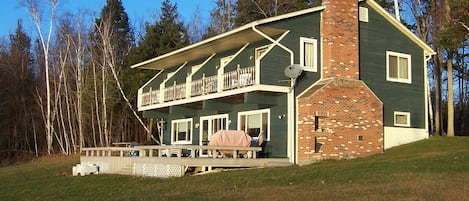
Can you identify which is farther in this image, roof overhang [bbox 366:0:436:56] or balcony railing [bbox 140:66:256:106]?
roof overhang [bbox 366:0:436:56]

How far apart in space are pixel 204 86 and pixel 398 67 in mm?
8942


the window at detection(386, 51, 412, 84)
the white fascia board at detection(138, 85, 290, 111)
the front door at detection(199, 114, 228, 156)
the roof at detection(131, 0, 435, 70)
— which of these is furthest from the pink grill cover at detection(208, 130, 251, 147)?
the window at detection(386, 51, 412, 84)

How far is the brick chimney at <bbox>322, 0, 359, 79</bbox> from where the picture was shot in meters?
24.0

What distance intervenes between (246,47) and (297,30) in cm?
319

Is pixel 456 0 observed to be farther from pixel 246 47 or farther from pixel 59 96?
pixel 59 96

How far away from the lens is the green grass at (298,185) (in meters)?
12.6

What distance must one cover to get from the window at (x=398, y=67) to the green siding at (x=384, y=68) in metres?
0.19

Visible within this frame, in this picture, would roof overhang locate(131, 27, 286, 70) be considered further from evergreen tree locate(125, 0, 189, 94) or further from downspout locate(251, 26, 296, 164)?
evergreen tree locate(125, 0, 189, 94)

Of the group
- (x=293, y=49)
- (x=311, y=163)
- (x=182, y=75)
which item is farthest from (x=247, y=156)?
(x=182, y=75)

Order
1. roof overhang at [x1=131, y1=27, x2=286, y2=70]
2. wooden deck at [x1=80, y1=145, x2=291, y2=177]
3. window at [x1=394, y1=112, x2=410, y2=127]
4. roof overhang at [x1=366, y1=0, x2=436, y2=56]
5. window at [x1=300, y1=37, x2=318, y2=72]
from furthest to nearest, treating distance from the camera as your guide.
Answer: roof overhang at [x1=366, y1=0, x2=436, y2=56] → window at [x1=394, y1=112, x2=410, y2=127] → roof overhang at [x1=131, y1=27, x2=286, y2=70] → window at [x1=300, y1=37, x2=318, y2=72] → wooden deck at [x1=80, y1=145, x2=291, y2=177]

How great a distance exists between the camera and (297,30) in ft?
78.4

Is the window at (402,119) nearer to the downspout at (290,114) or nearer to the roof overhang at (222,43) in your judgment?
the downspout at (290,114)

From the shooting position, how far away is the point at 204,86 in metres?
26.1

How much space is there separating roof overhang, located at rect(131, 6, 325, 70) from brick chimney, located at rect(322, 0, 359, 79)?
634 mm
